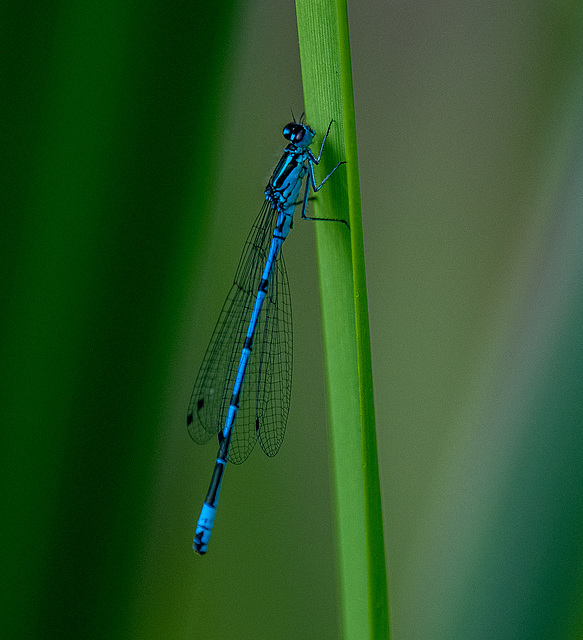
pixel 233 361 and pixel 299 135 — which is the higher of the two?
pixel 299 135

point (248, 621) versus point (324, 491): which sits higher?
point (324, 491)

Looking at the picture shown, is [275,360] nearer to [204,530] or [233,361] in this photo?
[233,361]

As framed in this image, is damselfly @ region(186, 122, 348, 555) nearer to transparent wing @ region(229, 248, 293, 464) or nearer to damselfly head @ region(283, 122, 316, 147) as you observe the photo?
transparent wing @ region(229, 248, 293, 464)

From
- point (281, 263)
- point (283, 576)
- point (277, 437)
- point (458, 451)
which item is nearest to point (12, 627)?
point (277, 437)

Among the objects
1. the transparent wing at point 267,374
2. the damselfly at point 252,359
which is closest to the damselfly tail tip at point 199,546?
the damselfly at point 252,359

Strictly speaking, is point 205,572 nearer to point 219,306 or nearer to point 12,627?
point 12,627

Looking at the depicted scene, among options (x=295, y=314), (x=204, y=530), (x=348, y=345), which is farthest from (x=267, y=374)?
(x=348, y=345)

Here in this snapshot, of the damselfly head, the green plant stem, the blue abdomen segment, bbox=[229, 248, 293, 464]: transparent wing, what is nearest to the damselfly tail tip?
the blue abdomen segment
